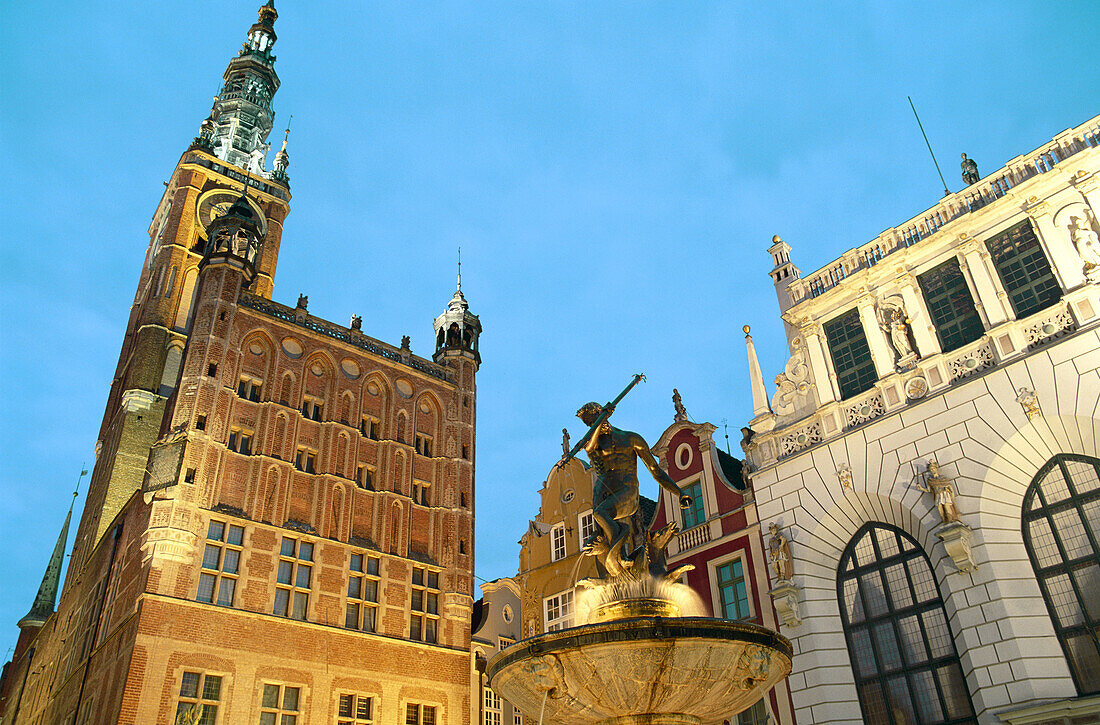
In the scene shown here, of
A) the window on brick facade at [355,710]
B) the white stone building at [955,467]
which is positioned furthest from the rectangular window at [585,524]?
the window on brick facade at [355,710]

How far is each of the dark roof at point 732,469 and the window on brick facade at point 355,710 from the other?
46.1ft

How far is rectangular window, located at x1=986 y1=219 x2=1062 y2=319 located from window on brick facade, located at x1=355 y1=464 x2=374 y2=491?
73.4 feet

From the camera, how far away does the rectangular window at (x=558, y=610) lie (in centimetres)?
2580

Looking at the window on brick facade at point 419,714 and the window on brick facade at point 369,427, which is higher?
the window on brick facade at point 369,427

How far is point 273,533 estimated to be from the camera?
26734mm

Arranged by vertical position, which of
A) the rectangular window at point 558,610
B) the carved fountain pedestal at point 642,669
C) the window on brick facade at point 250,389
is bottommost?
the carved fountain pedestal at point 642,669

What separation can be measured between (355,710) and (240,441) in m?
10.1

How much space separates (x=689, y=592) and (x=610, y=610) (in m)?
1.45

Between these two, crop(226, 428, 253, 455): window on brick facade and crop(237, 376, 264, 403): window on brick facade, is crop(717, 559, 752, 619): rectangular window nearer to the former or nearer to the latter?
crop(226, 428, 253, 455): window on brick facade

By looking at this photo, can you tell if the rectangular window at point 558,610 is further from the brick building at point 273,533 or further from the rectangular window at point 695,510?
the rectangular window at point 695,510

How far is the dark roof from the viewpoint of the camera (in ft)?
77.5

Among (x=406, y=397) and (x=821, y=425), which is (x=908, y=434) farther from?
(x=406, y=397)

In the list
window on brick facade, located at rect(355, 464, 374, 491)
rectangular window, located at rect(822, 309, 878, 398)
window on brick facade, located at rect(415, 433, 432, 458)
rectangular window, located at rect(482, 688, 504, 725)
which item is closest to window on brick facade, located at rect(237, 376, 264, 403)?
window on brick facade, located at rect(355, 464, 374, 491)

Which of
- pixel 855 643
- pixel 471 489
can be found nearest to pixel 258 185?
pixel 471 489
